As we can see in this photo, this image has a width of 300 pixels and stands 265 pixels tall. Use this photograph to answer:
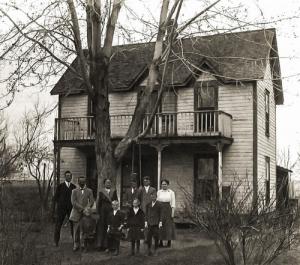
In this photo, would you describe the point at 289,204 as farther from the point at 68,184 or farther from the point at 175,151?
the point at 175,151

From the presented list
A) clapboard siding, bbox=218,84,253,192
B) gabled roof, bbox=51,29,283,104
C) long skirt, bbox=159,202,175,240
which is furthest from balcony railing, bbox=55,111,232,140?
long skirt, bbox=159,202,175,240

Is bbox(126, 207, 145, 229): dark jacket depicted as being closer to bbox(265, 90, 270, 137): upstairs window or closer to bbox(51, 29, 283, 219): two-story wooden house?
bbox(51, 29, 283, 219): two-story wooden house

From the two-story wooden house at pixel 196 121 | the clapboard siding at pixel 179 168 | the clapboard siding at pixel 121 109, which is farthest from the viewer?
the clapboard siding at pixel 121 109

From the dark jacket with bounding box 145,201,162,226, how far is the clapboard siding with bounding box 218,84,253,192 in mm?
8439

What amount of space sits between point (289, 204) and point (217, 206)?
174 centimetres

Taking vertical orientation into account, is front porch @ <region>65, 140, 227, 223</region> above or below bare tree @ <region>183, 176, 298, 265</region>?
above

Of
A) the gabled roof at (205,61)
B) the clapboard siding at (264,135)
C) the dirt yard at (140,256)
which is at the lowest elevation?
the dirt yard at (140,256)

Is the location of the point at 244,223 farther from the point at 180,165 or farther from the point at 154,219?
the point at 180,165

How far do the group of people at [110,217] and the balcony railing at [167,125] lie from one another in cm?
553

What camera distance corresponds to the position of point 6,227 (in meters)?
7.58

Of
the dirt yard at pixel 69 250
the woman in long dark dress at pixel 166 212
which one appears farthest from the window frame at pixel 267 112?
→ the woman in long dark dress at pixel 166 212

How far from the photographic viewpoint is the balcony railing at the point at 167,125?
2073cm

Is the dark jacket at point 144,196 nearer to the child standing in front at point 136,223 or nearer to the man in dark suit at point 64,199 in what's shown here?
the child standing in front at point 136,223

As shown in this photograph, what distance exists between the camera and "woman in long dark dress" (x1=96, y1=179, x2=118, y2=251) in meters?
13.3
